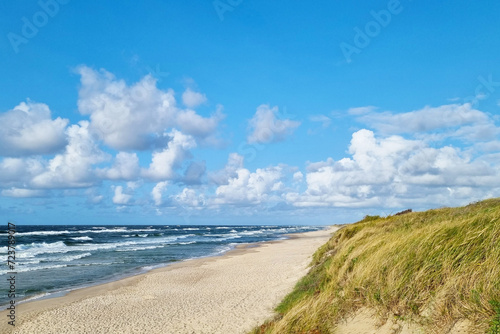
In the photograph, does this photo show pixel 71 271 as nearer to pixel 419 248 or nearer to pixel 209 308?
pixel 209 308

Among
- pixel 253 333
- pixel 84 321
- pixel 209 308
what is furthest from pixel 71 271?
pixel 253 333

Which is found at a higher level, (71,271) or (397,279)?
(397,279)

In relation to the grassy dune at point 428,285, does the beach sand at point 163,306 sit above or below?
below

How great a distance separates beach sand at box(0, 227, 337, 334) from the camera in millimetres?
12812

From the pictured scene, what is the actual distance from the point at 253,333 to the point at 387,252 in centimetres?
384

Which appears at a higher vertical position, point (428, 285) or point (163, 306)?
point (428, 285)

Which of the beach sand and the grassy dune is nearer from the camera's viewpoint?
the grassy dune

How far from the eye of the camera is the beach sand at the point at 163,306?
42.0 feet

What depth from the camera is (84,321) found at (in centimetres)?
1380

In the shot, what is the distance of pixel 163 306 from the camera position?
15633 mm

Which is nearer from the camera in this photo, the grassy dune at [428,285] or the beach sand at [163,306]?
the grassy dune at [428,285]

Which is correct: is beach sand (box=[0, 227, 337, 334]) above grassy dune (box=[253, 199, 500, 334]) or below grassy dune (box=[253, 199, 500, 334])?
below

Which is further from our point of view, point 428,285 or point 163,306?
point 163,306

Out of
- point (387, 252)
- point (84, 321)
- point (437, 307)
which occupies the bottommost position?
point (84, 321)
